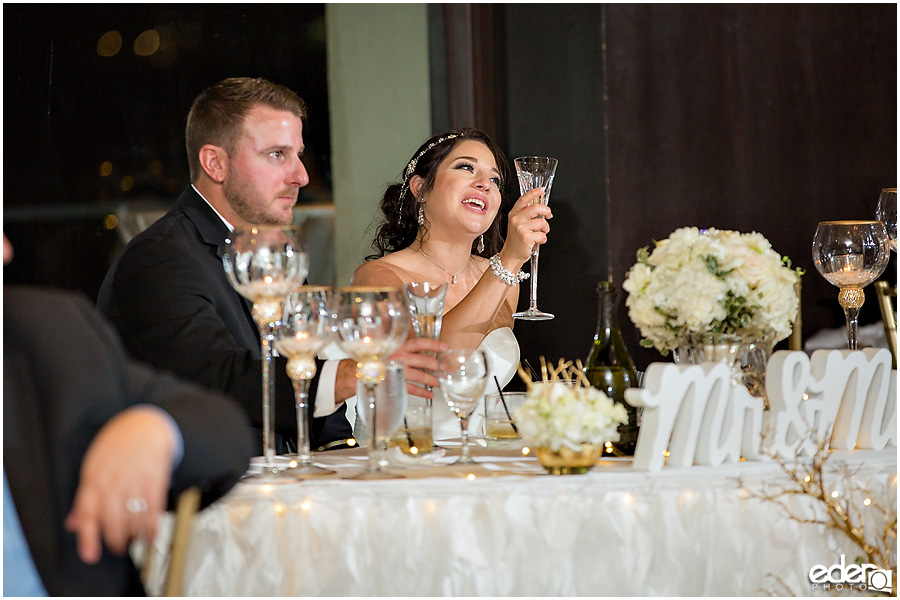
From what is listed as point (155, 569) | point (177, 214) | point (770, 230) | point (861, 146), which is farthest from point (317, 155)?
point (155, 569)

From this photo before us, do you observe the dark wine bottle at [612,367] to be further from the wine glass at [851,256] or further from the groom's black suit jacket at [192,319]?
the wine glass at [851,256]

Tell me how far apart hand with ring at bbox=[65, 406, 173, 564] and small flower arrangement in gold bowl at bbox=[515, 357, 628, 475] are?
688mm

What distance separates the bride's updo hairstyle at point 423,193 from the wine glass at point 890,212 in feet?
3.99

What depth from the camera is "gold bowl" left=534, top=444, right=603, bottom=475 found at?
169 cm

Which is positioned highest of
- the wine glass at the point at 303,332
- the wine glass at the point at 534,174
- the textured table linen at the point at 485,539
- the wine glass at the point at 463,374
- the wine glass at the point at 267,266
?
the wine glass at the point at 534,174

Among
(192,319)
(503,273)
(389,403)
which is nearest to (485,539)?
(389,403)

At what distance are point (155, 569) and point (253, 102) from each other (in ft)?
5.28

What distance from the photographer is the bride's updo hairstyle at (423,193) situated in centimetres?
338

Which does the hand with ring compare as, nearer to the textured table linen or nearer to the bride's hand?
the textured table linen

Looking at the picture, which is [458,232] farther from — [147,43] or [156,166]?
[147,43]

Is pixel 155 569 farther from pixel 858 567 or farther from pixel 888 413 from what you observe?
pixel 888 413

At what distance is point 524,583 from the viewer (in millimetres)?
1624

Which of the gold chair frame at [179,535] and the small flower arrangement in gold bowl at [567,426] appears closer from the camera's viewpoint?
the gold chair frame at [179,535]

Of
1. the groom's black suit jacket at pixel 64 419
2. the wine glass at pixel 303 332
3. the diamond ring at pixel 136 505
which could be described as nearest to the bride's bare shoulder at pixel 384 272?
the wine glass at pixel 303 332
